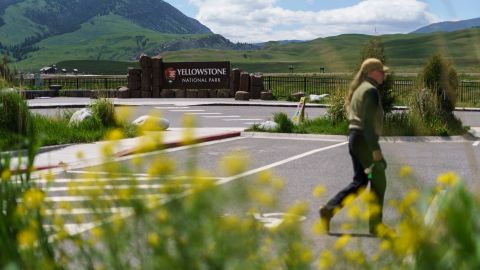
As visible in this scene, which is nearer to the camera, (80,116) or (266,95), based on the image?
(80,116)

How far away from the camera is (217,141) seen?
1900 cm

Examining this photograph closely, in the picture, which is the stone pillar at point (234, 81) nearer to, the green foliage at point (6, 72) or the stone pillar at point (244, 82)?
the stone pillar at point (244, 82)

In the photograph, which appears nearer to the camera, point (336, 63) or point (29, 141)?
point (336, 63)

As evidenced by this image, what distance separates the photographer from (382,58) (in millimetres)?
19969

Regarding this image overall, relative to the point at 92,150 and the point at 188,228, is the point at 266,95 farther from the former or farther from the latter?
the point at 188,228

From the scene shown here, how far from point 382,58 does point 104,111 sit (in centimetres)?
785

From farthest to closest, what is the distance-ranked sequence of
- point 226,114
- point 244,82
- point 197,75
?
point 197,75, point 244,82, point 226,114

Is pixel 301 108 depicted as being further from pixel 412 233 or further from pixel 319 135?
pixel 412 233

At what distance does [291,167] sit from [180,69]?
91.8 feet

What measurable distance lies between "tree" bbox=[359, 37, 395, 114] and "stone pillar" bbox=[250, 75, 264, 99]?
1941cm

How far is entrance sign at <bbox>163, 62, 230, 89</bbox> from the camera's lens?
135ft

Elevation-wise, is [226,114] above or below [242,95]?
below

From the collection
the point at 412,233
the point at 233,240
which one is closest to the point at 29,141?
the point at 233,240

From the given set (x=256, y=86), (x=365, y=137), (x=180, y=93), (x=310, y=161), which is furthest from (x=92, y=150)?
(x=180, y=93)
